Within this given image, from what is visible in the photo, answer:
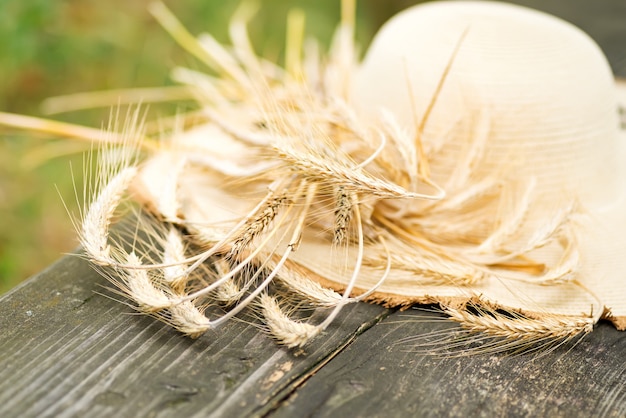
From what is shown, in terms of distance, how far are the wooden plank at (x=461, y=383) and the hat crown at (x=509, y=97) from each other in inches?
13.8

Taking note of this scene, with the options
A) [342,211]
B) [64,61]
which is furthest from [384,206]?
[64,61]

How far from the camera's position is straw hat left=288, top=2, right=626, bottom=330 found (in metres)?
1.07

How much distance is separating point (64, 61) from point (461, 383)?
2006 mm

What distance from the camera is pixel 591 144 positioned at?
117 cm

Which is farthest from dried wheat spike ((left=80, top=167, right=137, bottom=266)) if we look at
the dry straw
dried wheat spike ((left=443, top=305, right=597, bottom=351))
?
dried wheat spike ((left=443, top=305, right=597, bottom=351))

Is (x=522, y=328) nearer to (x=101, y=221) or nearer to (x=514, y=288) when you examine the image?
(x=514, y=288)

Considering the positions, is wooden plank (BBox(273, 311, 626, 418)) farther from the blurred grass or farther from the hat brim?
the blurred grass

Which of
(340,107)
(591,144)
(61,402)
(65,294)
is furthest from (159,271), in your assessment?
(591,144)

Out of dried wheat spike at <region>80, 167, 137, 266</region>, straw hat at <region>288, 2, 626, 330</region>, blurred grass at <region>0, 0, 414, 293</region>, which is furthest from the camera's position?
blurred grass at <region>0, 0, 414, 293</region>

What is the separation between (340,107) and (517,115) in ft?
1.00

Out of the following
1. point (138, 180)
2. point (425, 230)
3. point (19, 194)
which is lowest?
point (19, 194)

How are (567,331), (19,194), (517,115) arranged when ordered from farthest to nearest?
(19,194), (517,115), (567,331)

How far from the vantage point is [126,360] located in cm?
82

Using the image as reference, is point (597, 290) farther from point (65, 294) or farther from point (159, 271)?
point (65, 294)
